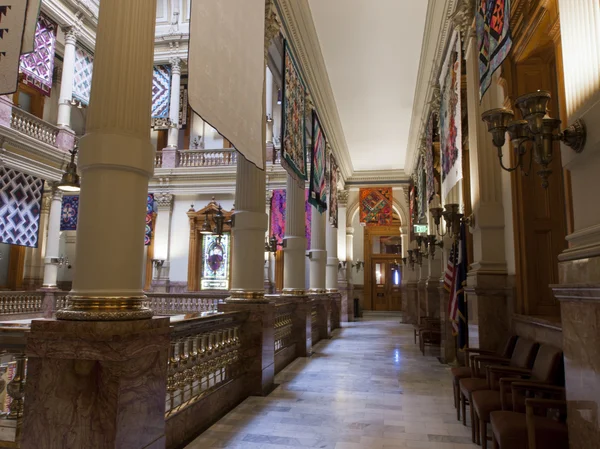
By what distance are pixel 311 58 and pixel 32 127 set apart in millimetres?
7941

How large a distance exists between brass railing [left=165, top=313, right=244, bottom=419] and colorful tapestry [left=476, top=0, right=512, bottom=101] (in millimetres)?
3484

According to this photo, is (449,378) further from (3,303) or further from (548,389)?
(3,303)

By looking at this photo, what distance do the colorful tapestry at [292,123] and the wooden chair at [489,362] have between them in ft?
12.0

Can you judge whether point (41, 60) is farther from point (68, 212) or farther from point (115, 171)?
point (115, 171)

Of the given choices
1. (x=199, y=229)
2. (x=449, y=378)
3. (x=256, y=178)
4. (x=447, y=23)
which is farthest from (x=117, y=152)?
(x=199, y=229)

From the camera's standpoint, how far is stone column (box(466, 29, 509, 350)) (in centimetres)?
491

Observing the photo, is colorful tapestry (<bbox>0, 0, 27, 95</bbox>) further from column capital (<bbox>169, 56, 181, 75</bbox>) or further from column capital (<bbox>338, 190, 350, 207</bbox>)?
column capital (<bbox>338, 190, 350, 207</bbox>)

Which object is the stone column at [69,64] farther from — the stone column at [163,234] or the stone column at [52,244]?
the stone column at [163,234]

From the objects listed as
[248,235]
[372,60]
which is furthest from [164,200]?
[248,235]

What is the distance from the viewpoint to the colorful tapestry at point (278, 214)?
14.2m

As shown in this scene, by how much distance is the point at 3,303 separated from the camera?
1070 centimetres

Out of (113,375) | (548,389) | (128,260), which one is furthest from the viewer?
(548,389)

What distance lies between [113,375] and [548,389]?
8.82 feet

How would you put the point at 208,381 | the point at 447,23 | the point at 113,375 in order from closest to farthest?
the point at 113,375 → the point at 208,381 → the point at 447,23
